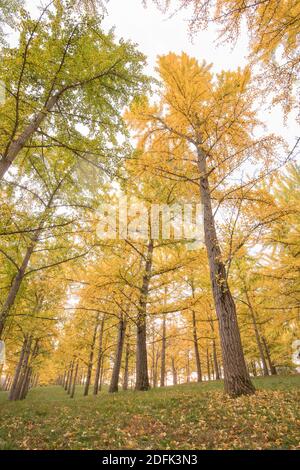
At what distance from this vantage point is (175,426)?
3.88m

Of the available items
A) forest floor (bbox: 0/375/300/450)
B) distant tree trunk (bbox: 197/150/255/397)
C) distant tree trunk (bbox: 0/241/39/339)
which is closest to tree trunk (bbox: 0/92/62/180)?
distant tree trunk (bbox: 0/241/39/339)

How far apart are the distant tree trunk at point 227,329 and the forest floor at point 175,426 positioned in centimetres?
34

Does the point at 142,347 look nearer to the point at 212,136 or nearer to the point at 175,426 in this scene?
the point at 175,426

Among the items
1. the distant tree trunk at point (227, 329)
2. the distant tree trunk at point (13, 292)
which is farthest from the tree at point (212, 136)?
the distant tree trunk at point (13, 292)

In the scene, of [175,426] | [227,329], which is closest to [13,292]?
[175,426]

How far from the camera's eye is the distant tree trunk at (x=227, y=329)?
5.23m

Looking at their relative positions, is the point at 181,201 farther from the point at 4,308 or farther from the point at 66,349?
the point at 66,349

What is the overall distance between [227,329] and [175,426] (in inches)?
92.3

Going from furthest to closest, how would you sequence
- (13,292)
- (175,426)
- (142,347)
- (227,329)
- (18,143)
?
(142,347)
(13,292)
(227,329)
(18,143)
(175,426)

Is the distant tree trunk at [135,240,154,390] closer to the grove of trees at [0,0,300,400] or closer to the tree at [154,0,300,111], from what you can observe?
the grove of trees at [0,0,300,400]

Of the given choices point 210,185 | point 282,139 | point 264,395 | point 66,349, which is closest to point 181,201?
point 210,185

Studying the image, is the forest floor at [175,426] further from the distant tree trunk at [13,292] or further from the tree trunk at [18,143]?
the tree trunk at [18,143]

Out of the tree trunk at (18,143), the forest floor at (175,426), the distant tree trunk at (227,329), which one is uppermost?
the tree trunk at (18,143)

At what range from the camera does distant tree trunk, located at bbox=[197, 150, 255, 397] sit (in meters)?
5.23
